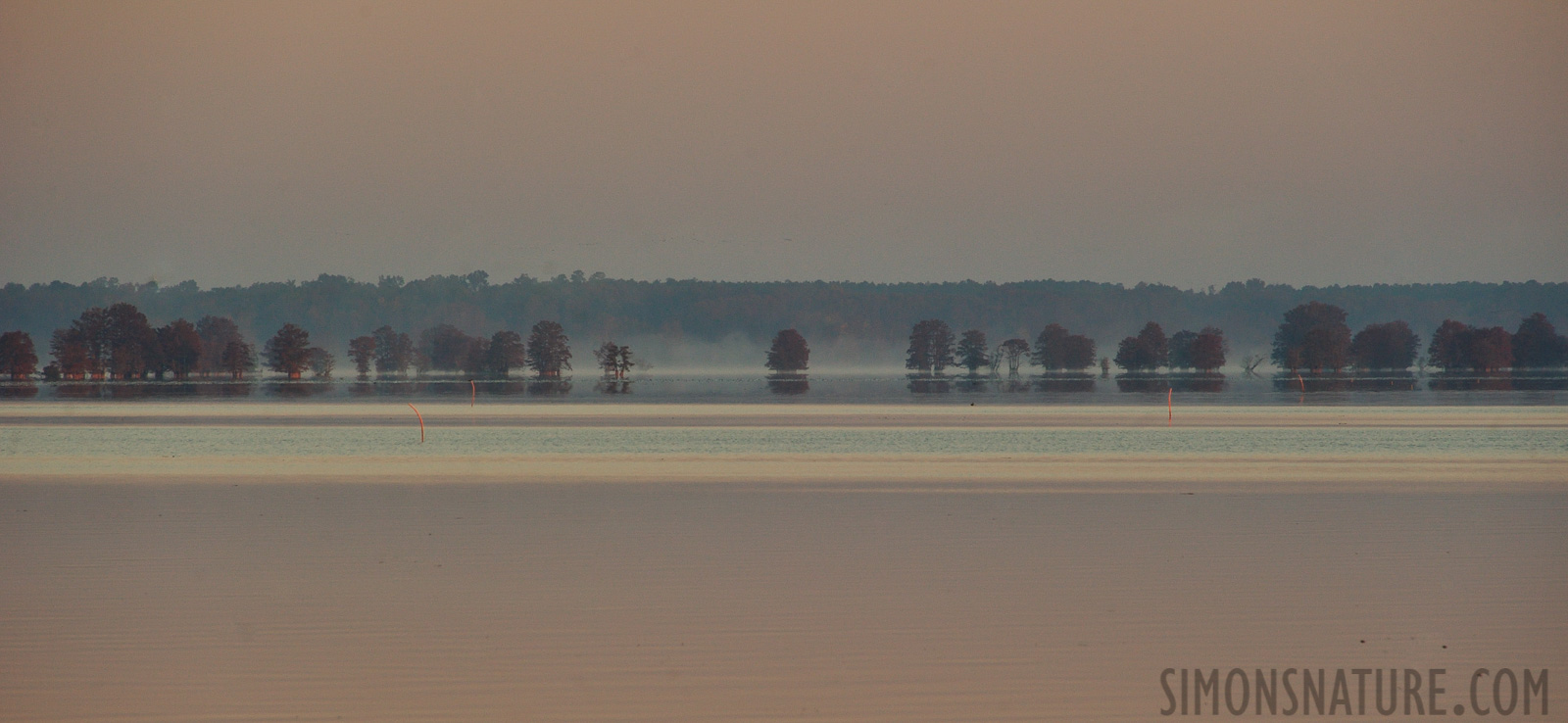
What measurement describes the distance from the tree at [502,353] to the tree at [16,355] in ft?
179

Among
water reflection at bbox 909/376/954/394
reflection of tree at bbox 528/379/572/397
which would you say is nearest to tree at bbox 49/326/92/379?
reflection of tree at bbox 528/379/572/397

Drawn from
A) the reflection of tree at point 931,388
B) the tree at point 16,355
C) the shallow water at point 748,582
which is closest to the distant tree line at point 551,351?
the tree at point 16,355

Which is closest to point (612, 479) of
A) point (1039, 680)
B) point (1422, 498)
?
point (1422, 498)

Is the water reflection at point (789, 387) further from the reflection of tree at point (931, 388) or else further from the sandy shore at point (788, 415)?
the sandy shore at point (788, 415)

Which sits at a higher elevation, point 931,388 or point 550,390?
point 550,390

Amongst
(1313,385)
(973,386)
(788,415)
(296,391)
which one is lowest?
(973,386)

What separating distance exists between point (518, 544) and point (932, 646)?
21.3 feet

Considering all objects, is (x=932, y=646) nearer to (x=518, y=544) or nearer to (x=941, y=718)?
(x=941, y=718)

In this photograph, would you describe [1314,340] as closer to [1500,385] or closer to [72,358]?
[1500,385]

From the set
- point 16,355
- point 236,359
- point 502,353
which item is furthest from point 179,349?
point 502,353

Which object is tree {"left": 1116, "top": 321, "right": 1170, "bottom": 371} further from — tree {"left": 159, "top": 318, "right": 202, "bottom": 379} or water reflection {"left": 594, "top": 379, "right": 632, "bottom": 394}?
tree {"left": 159, "top": 318, "right": 202, "bottom": 379}

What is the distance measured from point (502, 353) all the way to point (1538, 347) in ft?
451

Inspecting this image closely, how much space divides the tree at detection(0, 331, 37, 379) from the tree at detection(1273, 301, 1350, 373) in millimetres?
148405

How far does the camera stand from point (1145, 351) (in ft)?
590
